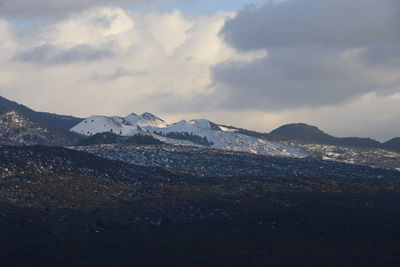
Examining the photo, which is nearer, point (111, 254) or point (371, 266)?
point (371, 266)

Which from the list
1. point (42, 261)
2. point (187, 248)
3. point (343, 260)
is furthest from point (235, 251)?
point (42, 261)

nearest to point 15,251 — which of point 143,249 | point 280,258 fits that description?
point 143,249

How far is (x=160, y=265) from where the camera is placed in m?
180

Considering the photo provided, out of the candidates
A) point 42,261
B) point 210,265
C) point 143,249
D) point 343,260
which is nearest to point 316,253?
point 343,260

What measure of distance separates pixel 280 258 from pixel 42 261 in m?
44.9

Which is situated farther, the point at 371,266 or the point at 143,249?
the point at 143,249

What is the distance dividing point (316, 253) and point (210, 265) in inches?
908

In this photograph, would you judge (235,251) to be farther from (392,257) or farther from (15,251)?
(15,251)

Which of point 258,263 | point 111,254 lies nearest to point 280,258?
point 258,263

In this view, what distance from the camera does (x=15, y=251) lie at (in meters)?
193

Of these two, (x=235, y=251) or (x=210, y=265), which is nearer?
(x=210, y=265)

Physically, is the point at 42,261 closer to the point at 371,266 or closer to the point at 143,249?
the point at 143,249

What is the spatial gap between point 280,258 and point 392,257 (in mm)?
21453

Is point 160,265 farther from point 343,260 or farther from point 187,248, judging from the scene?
point 343,260
